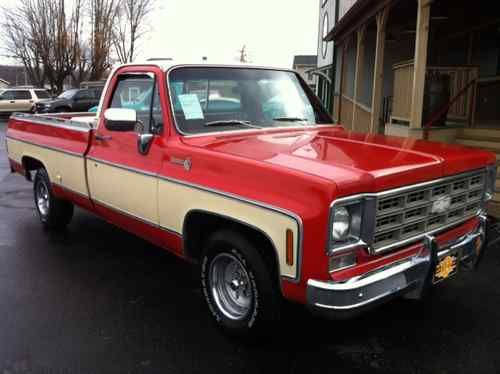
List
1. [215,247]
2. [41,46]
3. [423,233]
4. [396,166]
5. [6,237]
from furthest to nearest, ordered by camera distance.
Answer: [41,46]
[6,237]
[215,247]
[423,233]
[396,166]

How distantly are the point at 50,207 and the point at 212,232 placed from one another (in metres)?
3.23

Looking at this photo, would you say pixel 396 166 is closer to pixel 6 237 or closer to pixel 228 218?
pixel 228 218

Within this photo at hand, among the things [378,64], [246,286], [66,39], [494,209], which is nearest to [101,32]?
[66,39]

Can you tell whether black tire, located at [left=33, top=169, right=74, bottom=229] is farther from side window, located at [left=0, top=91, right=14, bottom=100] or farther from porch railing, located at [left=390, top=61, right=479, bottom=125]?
side window, located at [left=0, top=91, right=14, bottom=100]

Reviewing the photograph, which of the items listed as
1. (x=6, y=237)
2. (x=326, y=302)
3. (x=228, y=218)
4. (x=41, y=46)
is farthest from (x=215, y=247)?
(x=41, y=46)

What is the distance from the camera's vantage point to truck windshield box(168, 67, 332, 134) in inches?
161

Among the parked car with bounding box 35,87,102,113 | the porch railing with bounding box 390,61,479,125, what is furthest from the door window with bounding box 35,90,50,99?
the porch railing with bounding box 390,61,479,125

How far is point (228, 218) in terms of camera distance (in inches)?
129

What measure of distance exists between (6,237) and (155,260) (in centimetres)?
205

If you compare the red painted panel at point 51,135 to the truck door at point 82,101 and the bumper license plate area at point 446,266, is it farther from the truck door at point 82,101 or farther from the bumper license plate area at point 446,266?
the truck door at point 82,101

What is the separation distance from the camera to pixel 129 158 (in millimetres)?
4328

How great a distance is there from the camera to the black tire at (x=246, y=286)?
3182mm

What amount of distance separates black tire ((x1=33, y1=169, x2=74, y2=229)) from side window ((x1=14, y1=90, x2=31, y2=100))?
80.1 ft

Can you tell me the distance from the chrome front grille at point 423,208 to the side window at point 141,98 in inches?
76.8
